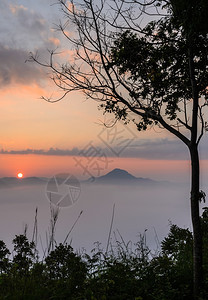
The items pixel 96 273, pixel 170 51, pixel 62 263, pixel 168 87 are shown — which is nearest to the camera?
pixel 96 273

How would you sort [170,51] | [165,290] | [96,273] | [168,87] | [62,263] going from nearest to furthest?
[165,290] → [96,273] → [62,263] → [170,51] → [168,87]

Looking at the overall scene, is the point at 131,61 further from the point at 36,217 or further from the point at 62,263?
the point at 62,263

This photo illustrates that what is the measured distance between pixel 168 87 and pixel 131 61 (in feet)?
3.39

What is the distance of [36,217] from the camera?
558 cm

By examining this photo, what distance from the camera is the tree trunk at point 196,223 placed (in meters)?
5.26

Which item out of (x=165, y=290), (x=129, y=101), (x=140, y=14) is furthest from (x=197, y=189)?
(x=140, y=14)

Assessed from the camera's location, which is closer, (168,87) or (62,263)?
(62,263)

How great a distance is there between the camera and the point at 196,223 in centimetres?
536

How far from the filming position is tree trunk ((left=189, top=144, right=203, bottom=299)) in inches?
207

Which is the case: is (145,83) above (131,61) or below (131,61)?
below

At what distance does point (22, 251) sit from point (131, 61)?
4774 millimetres

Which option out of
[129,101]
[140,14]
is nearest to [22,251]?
[129,101]

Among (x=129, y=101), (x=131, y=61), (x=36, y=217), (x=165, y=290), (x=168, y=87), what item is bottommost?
(x=165, y=290)

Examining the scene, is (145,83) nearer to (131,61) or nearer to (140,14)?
(131,61)
